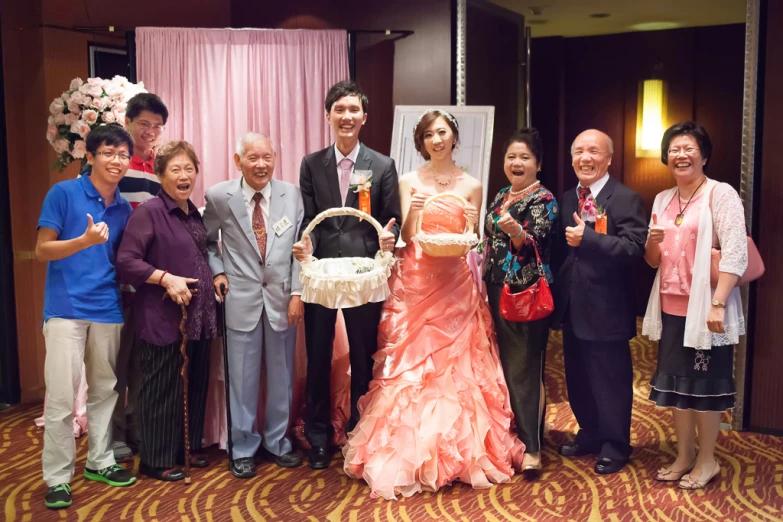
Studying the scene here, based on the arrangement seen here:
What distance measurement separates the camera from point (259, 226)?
3709 millimetres

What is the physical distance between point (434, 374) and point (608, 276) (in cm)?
96

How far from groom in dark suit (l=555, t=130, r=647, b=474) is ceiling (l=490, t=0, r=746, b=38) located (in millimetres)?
3222

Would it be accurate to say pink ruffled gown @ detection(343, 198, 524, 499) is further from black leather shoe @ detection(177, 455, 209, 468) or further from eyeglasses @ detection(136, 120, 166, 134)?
eyeglasses @ detection(136, 120, 166, 134)

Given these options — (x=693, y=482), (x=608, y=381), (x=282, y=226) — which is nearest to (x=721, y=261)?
(x=608, y=381)

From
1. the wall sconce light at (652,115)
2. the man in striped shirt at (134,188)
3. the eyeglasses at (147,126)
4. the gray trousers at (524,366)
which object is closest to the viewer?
the gray trousers at (524,366)

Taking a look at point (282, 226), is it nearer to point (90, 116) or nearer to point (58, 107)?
point (90, 116)

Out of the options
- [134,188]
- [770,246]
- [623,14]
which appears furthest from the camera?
[623,14]

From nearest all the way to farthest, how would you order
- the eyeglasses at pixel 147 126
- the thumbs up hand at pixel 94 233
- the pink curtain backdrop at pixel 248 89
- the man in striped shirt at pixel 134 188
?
the thumbs up hand at pixel 94 233 → the man in striped shirt at pixel 134 188 → the eyeglasses at pixel 147 126 → the pink curtain backdrop at pixel 248 89

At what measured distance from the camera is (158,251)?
3539 millimetres

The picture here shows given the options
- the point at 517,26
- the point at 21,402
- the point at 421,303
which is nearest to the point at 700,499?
the point at 421,303

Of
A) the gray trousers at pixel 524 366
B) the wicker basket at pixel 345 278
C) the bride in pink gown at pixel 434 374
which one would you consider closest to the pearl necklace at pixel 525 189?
the bride in pink gown at pixel 434 374

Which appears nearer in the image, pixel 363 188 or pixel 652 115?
pixel 363 188

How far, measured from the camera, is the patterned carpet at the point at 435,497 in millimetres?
3279

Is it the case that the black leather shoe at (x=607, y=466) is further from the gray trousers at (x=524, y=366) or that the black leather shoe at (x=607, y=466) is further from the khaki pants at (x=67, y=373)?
the khaki pants at (x=67, y=373)
